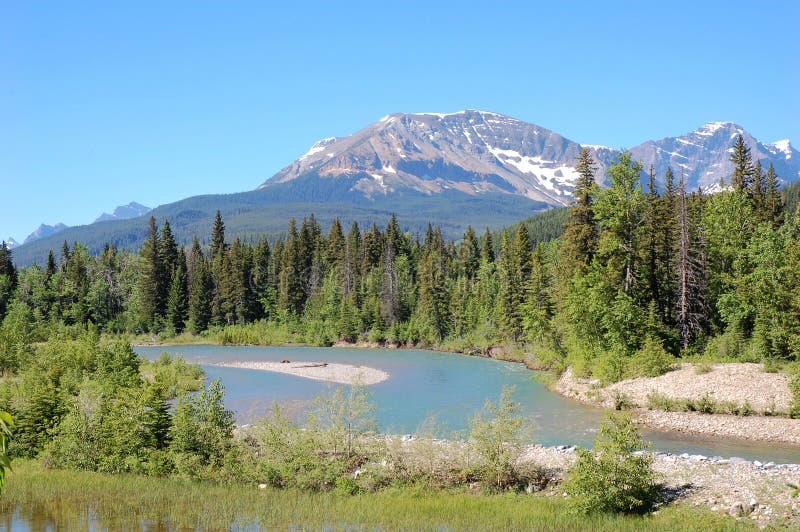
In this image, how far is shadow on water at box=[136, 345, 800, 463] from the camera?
26.6 meters

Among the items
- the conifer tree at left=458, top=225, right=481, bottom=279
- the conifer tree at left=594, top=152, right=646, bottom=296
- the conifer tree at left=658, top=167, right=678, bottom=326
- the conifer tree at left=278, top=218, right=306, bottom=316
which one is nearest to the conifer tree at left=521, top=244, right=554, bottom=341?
the conifer tree at left=658, top=167, right=678, bottom=326

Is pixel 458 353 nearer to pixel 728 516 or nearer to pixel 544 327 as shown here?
pixel 544 327

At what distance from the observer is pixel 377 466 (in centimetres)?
2089

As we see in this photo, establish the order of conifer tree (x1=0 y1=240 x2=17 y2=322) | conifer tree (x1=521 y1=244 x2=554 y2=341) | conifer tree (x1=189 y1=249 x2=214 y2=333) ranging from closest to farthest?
1. conifer tree (x1=521 y1=244 x2=554 y2=341)
2. conifer tree (x1=0 y1=240 x2=17 y2=322)
3. conifer tree (x1=189 y1=249 x2=214 y2=333)

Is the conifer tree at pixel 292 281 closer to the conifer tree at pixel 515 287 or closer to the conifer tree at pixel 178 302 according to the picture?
the conifer tree at pixel 178 302

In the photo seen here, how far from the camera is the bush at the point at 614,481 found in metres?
17.7

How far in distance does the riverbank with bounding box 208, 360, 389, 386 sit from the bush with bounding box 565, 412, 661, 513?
2893 cm

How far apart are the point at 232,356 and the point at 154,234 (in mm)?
39640

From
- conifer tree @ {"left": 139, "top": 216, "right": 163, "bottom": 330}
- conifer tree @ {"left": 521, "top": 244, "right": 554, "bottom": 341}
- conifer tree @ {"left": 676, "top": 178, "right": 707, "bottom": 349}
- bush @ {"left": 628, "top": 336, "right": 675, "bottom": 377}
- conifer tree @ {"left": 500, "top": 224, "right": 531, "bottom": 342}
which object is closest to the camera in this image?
bush @ {"left": 628, "top": 336, "right": 675, "bottom": 377}

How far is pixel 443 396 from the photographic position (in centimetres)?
3978

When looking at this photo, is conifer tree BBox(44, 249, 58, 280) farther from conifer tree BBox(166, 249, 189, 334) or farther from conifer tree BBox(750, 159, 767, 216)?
conifer tree BBox(750, 159, 767, 216)

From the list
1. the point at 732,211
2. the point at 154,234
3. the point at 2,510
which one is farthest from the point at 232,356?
the point at 2,510

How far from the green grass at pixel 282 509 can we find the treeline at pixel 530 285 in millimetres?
22068

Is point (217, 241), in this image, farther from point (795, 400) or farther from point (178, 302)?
point (795, 400)
